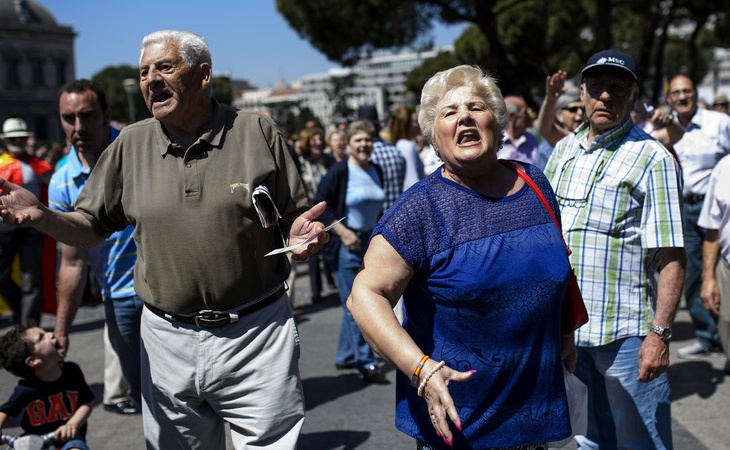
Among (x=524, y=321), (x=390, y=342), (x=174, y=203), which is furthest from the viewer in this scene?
(x=174, y=203)

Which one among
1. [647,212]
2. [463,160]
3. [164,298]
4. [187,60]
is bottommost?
[164,298]

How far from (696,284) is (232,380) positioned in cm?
A: 469

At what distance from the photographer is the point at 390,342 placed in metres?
2.34

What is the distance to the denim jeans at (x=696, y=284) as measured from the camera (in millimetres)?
6367

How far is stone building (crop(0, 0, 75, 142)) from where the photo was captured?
102 meters

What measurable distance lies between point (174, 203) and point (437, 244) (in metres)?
1.03

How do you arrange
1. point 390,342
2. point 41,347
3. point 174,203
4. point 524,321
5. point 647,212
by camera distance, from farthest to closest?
point 41,347, point 647,212, point 174,203, point 524,321, point 390,342

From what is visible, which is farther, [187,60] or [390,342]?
[187,60]

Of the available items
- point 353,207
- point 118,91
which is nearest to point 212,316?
point 353,207

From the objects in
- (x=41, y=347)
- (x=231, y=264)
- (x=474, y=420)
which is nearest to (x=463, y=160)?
(x=474, y=420)

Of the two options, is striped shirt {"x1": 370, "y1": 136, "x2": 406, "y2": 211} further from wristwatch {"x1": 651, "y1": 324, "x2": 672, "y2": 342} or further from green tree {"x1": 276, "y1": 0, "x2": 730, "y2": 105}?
green tree {"x1": 276, "y1": 0, "x2": 730, "y2": 105}

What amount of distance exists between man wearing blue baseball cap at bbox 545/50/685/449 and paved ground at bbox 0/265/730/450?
4.50ft

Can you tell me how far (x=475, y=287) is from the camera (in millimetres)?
2443

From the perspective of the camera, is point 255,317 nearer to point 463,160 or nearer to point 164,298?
point 164,298
